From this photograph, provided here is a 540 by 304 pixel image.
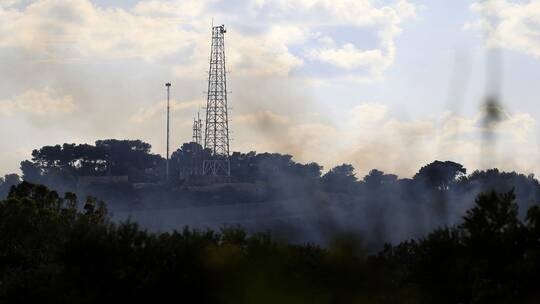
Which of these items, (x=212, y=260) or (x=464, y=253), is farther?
(x=212, y=260)

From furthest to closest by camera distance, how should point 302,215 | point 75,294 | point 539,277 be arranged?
point 302,215 → point 75,294 → point 539,277

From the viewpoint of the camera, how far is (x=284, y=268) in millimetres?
62719

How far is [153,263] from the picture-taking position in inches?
2534

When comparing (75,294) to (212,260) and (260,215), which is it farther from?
(260,215)

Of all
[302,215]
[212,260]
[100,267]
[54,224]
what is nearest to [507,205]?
[212,260]

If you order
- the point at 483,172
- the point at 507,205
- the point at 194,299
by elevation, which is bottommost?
the point at 194,299

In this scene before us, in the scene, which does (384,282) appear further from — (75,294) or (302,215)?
(302,215)

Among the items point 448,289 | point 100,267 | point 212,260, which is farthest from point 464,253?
point 100,267

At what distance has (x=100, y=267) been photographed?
64438 millimetres

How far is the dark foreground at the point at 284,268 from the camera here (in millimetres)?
56188

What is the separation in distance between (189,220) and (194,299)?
11198cm

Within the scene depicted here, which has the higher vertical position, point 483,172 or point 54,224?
point 483,172

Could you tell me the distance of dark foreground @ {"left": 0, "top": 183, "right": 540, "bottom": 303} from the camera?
56188 mm

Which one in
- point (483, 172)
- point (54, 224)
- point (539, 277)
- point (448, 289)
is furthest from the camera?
point (483, 172)
